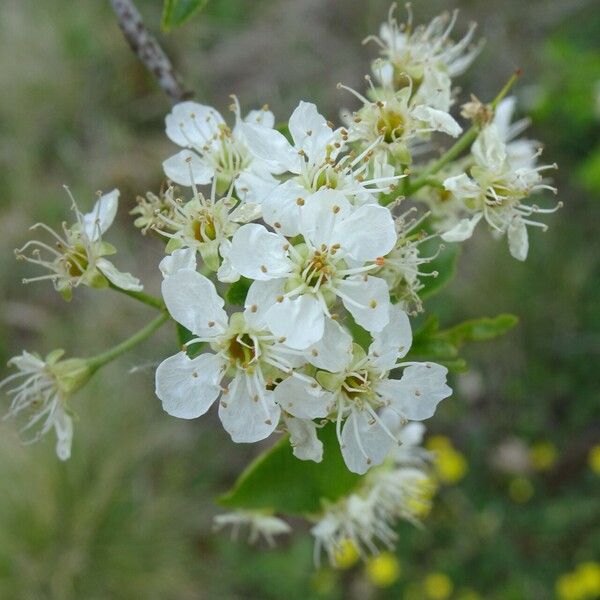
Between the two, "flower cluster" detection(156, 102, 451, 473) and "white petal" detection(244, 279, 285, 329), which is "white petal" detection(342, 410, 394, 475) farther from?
"white petal" detection(244, 279, 285, 329)

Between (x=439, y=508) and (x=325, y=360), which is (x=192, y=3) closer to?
(x=325, y=360)

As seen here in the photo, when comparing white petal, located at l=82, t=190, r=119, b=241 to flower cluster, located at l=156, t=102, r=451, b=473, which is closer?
flower cluster, located at l=156, t=102, r=451, b=473

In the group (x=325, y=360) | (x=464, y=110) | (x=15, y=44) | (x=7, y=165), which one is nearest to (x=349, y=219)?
(x=325, y=360)

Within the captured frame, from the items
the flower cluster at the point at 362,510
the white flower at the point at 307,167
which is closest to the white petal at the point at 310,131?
the white flower at the point at 307,167

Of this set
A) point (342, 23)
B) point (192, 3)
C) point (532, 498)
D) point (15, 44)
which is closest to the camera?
point (192, 3)

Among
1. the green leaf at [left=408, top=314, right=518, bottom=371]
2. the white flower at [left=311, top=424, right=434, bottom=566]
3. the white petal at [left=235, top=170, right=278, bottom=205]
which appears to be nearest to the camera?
the white petal at [left=235, top=170, right=278, bottom=205]

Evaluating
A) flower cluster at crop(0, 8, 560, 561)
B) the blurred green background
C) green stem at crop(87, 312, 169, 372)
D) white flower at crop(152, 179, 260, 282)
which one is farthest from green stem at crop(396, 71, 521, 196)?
the blurred green background

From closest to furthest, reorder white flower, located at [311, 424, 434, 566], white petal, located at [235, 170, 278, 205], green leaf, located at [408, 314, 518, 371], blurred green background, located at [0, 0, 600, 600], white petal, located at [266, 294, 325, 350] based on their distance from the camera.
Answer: white petal, located at [266, 294, 325, 350] → white petal, located at [235, 170, 278, 205] → green leaf, located at [408, 314, 518, 371] → white flower, located at [311, 424, 434, 566] → blurred green background, located at [0, 0, 600, 600]

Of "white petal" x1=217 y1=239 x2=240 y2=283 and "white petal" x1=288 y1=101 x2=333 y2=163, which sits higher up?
"white petal" x1=288 y1=101 x2=333 y2=163

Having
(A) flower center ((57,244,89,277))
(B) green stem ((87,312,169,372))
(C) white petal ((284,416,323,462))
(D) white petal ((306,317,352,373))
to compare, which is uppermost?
(D) white petal ((306,317,352,373))
